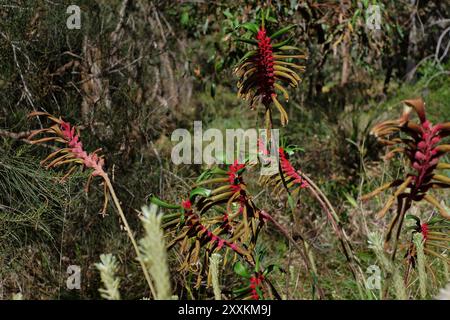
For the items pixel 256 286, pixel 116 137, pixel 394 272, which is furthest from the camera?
pixel 116 137

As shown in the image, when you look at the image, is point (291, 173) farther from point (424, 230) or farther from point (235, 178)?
point (424, 230)

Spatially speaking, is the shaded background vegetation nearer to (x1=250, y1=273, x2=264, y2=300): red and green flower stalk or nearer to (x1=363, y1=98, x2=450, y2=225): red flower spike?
(x1=250, y1=273, x2=264, y2=300): red and green flower stalk

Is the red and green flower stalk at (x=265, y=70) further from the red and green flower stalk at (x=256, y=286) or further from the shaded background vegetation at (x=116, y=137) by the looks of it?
the shaded background vegetation at (x=116, y=137)

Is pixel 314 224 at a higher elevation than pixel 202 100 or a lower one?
lower

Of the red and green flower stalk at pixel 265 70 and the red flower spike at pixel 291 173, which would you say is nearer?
the red and green flower stalk at pixel 265 70

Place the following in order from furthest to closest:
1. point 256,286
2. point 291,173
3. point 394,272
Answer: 1. point 291,173
2. point 256,286
3. point 394,272

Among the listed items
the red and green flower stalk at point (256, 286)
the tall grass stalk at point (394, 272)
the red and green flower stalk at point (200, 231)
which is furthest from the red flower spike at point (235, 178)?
the tall grass stalk at point (394, 272)

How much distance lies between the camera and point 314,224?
3848 millimetres

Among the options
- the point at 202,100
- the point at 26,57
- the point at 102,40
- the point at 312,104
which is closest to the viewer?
the point at 26,57

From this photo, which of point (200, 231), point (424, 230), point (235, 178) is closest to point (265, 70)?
point (235, 178)

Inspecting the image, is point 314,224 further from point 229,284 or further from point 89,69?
point 89,69

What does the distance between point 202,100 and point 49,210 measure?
4.74m

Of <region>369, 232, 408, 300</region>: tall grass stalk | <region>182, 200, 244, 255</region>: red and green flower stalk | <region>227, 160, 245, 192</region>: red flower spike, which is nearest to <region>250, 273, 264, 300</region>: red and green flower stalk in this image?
<region>182, 200, 244, 255</region>: red and green flower stalk

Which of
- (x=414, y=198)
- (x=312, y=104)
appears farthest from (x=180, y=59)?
(x=414, y=198)
